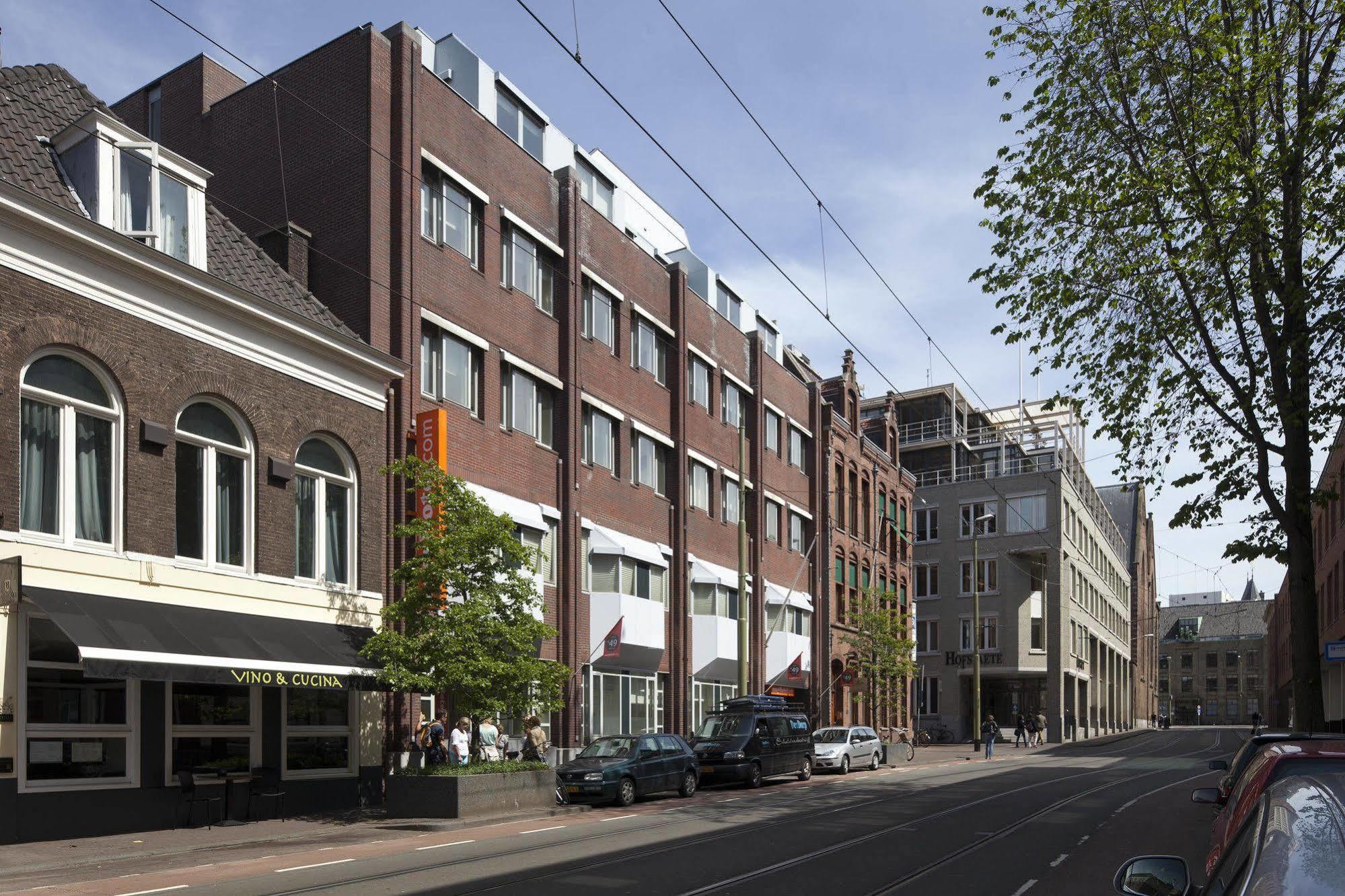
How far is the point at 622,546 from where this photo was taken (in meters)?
32.3

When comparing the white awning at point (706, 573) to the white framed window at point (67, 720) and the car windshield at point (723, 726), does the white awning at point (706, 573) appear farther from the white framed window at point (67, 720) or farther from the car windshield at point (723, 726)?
the white framed window at point (67, 720)

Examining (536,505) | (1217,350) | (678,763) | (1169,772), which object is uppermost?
(1217,350)

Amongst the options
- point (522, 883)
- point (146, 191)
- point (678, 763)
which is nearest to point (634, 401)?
point (678, 763)

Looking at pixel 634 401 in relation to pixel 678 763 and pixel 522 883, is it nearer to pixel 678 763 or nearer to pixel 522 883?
pixel 678 763

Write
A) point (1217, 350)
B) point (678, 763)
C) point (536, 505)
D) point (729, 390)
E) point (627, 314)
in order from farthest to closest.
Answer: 1. point (729, 390)
2. point (627, 314)
3. point (536, 505)
4. point (678, 763)
5. point (1217, 350)

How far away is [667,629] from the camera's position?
118 feet

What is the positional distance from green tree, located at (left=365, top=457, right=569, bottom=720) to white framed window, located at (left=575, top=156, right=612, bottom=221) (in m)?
14.3

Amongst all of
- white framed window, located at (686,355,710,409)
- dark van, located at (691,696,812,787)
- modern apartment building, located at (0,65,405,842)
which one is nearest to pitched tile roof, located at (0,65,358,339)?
modern apartment building, located at (0,65,405,842)

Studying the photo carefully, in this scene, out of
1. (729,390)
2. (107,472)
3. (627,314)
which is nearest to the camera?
(107,472)

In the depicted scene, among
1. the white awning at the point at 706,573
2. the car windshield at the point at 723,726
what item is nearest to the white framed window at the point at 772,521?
the white awning at the point at 706,573

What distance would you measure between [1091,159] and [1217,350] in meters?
3.72

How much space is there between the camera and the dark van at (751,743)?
28.2 m

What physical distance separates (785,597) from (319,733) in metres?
24.8

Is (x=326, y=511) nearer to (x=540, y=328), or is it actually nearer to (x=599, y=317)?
(x=540, y=328)
